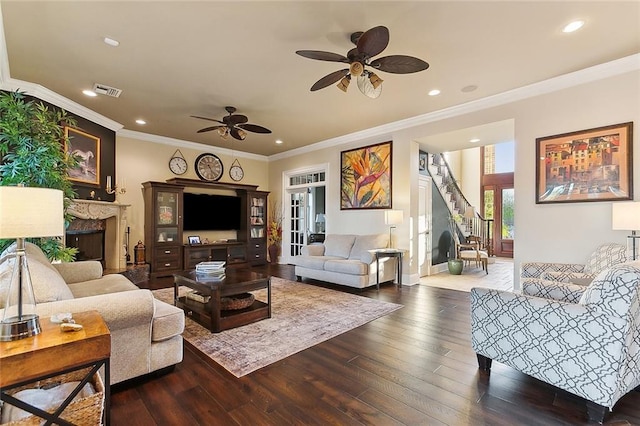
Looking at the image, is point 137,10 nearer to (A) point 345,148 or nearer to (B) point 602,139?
(A) point 345,148

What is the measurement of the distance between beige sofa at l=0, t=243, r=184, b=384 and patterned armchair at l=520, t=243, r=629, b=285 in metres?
3.57

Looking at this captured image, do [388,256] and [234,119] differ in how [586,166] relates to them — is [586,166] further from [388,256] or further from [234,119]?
[234,119]

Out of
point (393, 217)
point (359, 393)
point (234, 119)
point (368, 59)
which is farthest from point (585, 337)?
point (234, 119)

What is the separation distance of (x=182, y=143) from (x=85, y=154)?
81.3 inches

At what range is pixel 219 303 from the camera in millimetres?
3004

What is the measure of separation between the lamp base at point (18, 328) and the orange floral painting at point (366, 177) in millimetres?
5011

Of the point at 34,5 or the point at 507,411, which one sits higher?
the point at 34,5

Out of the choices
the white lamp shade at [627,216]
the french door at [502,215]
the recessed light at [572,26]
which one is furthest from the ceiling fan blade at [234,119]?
the french door at [502,215]

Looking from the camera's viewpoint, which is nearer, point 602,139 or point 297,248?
point 602,139

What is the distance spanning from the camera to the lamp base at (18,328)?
4.38ft

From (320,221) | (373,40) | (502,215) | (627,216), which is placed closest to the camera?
(373,40)

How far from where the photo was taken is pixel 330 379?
2.16 m

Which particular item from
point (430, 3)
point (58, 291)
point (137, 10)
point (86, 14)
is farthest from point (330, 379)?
point (86, 14)

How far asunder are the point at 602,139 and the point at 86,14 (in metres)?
5.47
